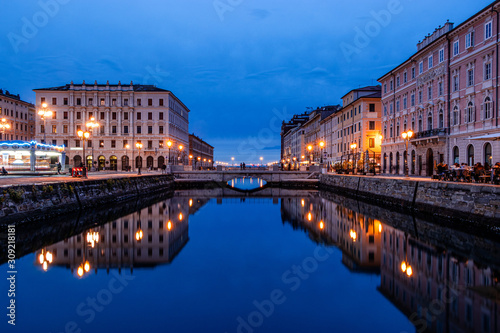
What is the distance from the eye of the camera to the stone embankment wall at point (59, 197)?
16859mm

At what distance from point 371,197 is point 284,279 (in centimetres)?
2387

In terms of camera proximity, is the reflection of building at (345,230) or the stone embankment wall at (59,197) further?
the stone embankment wall at (59,197)

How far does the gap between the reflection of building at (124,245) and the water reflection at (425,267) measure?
6.23 meters

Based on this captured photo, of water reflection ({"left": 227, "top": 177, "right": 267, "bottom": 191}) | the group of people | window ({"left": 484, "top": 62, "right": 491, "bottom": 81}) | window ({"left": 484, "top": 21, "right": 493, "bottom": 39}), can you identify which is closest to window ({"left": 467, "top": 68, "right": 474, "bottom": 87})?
window ({"left": 484, "top": 62, "right": 491, "bottom": 81})

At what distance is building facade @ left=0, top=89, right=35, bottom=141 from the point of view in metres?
77.2

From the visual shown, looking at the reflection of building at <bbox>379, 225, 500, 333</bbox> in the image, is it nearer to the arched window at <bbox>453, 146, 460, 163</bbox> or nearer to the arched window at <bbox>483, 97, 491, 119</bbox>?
the arched window at <bbox>483, 97, 491, 119</bbox>

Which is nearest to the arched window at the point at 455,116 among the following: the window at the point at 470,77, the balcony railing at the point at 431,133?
the balcony railing at the point at 431,133

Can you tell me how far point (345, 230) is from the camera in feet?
63.7

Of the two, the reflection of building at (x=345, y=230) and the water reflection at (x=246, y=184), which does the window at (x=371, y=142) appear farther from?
the reflection of building at (x=345, y=230)

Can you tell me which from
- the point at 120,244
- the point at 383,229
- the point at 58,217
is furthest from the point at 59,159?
the point at 383,229

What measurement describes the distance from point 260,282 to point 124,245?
678 cm

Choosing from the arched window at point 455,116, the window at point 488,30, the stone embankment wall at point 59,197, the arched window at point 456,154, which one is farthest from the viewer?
the arched window at point 455,116

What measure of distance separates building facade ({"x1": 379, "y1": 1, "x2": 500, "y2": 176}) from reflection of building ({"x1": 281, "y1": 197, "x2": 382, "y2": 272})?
25.7 feet

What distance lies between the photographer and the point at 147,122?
77062 mm
